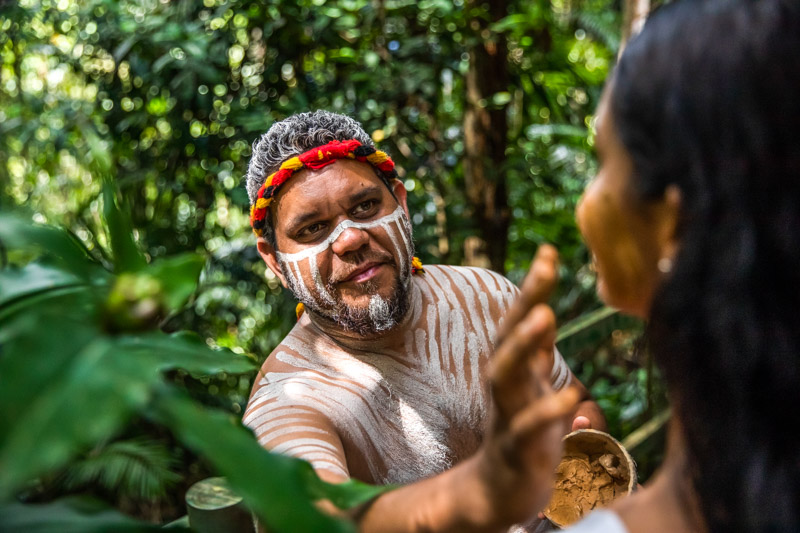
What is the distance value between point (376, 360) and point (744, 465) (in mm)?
1054

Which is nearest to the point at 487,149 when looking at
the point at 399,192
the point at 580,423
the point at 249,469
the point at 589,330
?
the point at 589,330

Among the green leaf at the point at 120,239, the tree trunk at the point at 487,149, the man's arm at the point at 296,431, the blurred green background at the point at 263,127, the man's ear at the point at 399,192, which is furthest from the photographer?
the tree trunk at the point at 487,149

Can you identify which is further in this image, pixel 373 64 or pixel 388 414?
pixel 373 64

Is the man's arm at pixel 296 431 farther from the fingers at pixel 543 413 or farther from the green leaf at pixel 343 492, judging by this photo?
the fingers at pixel 543 413

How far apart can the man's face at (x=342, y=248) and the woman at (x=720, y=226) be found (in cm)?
91

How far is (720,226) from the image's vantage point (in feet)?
2.26

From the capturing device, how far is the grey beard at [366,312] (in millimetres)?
1638

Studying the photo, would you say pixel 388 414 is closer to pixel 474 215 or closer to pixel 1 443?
pixel 1 443

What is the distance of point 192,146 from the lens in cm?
263

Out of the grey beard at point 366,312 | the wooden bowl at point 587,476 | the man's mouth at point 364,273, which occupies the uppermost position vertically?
the man's mouth at point 364,273

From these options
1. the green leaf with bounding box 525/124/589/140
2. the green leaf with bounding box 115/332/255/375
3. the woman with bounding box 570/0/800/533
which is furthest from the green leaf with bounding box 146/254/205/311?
the green leaf with bounding box 525/124/589/140

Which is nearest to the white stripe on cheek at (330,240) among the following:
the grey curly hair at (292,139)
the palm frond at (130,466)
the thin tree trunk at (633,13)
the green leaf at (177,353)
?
the grey curly hair at (292,139)

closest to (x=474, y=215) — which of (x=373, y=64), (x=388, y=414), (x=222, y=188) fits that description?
(x=373, y=64)

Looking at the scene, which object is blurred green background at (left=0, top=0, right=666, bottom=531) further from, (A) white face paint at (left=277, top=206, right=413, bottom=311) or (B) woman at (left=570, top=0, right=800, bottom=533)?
(B) woman at (left=570, top=0, right=800, bottom=533)
